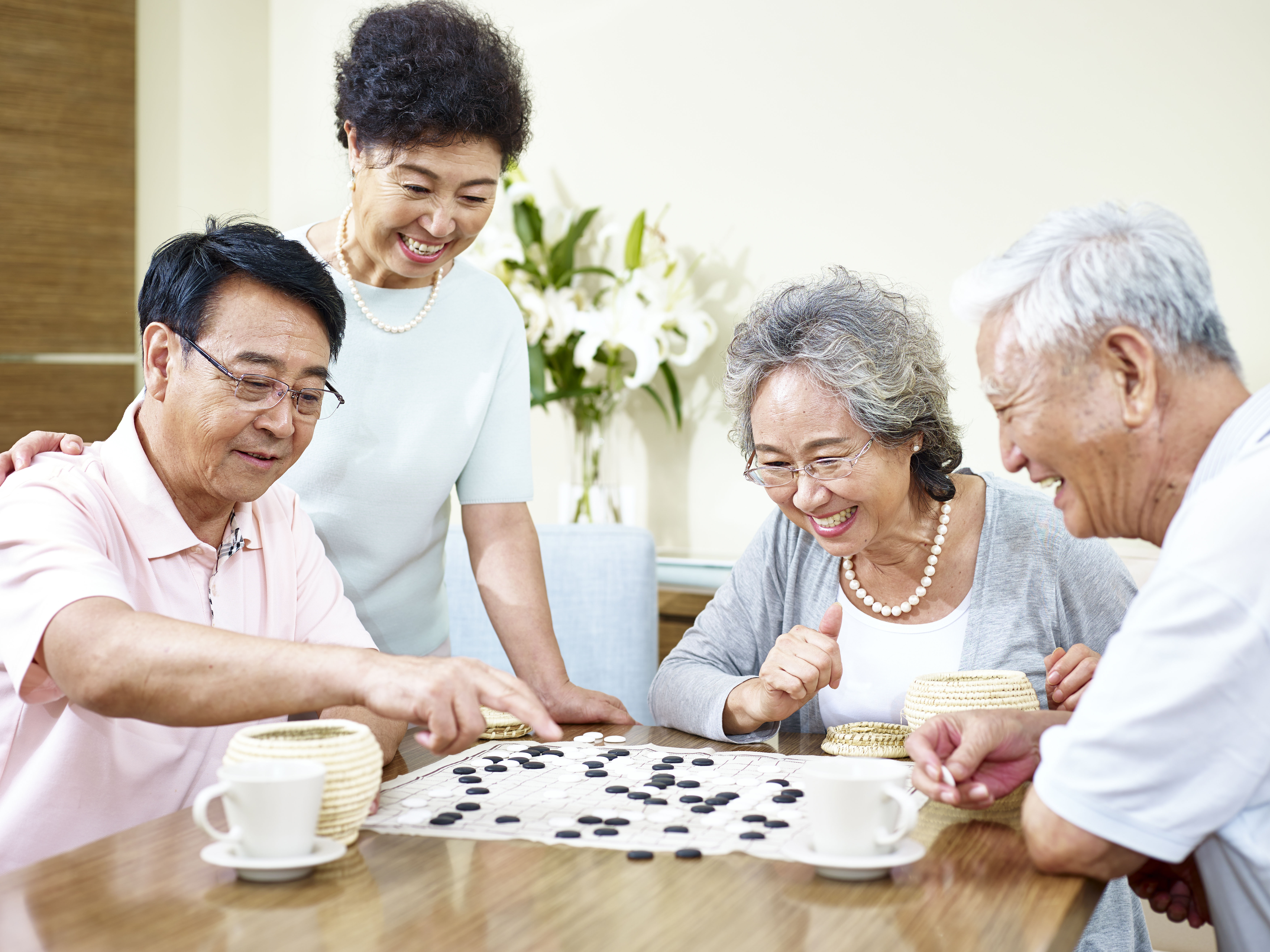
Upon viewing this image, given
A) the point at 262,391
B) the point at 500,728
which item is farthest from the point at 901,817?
the point at 262,391

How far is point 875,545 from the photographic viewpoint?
196 cm

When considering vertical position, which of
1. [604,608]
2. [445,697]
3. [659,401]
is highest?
[659,401]

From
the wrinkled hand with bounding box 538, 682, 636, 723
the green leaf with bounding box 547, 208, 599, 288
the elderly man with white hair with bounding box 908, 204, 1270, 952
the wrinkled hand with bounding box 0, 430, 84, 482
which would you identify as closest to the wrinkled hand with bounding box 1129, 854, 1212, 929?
the elderly man with white hair with bounding box 908, 204, 1270, 952

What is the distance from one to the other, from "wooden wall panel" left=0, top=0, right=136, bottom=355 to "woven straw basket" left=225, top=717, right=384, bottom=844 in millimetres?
3044

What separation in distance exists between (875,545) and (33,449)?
1.28m

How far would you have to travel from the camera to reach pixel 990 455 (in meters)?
3.15

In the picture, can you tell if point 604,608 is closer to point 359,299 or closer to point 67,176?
point 359,299

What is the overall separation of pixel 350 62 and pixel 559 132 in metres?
1.86

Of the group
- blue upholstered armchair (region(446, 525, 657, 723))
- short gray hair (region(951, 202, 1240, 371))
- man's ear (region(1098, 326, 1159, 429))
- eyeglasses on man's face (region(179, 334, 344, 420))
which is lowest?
blue upholstered armchair (region(446, 525, 657, 723))

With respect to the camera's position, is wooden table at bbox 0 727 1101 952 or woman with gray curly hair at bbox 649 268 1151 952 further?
woman with gray curly hair at bbox 649 268 1151 952

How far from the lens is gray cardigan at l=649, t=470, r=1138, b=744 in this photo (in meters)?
1.81

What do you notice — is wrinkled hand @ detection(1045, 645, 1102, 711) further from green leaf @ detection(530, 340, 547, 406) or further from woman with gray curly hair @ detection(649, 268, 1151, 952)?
green leaf @ detection(530, 340, 547, 406)

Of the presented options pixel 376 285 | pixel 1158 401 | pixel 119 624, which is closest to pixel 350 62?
pixel 376 285

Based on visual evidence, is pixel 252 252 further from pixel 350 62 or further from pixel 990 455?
pixel 990 455
